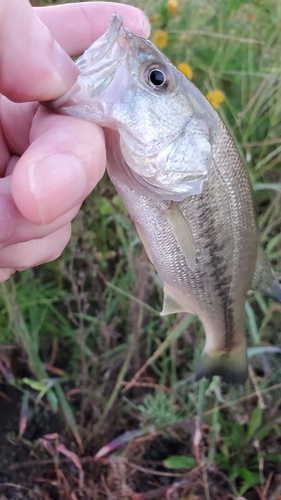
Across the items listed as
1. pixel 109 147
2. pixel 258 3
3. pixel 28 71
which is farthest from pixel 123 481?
pixel 258 3

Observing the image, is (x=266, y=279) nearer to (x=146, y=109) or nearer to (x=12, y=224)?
(x=146, y=109)

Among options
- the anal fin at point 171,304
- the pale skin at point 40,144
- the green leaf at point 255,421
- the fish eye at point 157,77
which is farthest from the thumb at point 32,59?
the green leaf at point 255,421

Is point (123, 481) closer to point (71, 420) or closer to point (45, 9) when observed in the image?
point (71, 420)

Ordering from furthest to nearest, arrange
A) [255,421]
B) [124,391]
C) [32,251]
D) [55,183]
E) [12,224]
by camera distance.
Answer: [124,391], [255,421], [32,251], [12,224], [55,183]

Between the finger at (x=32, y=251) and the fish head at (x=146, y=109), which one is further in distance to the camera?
the finger at (x=32, y=251)

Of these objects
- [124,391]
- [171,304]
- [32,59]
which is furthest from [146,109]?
[124,391]

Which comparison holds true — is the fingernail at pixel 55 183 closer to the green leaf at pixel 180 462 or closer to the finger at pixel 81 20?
the finger at pixel 81 20

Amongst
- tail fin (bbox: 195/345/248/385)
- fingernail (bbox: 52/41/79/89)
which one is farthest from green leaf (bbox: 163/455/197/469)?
fingernail (bbox: 52/41/79/89)
